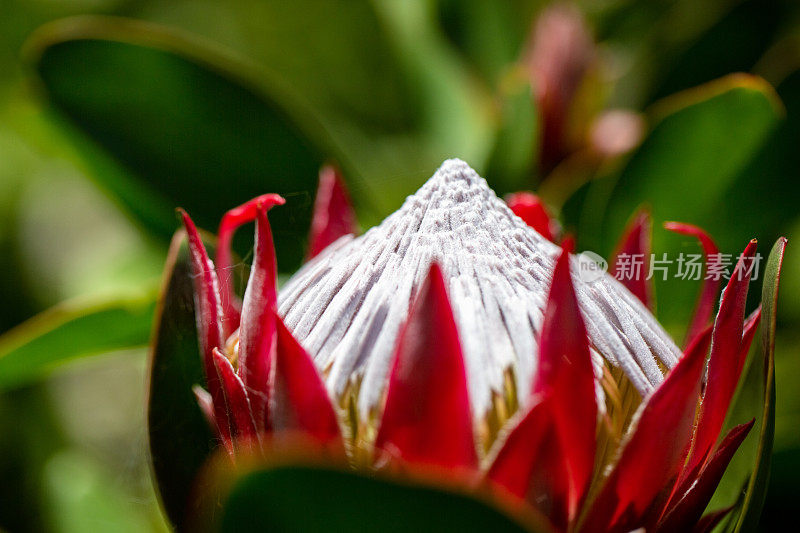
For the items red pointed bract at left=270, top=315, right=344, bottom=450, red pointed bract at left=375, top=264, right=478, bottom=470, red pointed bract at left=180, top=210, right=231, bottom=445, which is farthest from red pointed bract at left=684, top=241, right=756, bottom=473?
red pointed bract at left=180, top=210, right=231, bottom=445

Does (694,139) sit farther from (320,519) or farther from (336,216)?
(320,519)

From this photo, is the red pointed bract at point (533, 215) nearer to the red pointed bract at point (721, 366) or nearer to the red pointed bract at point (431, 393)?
the red pointed bract at point (721, 366)

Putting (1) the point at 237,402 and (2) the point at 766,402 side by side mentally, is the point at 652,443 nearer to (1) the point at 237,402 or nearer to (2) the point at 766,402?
(2) the point at 766,402

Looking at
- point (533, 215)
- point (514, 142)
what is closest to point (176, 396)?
point (533, 215)

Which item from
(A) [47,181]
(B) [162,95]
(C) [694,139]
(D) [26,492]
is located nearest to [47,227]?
(A) [47,181]

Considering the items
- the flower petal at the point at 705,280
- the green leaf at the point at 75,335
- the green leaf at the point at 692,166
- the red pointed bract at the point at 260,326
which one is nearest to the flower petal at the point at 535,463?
the red pointed bract at the point at 260,326

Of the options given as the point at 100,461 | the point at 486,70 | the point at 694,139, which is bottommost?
the point at 100,461

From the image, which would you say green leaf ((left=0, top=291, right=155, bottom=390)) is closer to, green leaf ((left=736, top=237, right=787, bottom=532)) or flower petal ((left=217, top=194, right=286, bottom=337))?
flower petal ((left=217, top=194, right=286, bottom=337))
